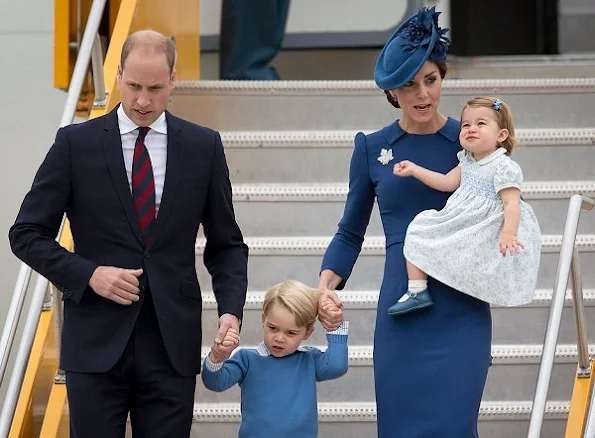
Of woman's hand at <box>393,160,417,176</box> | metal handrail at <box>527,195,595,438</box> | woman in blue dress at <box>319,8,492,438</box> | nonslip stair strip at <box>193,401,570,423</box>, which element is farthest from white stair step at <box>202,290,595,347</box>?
woman's hand at <box>393,160,417,176</box>

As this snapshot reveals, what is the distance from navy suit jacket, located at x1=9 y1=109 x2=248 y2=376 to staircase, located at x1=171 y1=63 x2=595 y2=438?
1.48 m

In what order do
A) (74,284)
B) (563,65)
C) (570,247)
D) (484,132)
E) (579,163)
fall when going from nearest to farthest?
(74,284), (484,132), (570,247), (579,163), (563,65)

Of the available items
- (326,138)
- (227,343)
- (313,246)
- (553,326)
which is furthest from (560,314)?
(326,138)

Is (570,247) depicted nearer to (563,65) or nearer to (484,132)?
(484,132)

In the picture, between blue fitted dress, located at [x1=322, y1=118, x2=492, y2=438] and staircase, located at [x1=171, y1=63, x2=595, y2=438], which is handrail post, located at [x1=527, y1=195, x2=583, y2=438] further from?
staircase, located at [x1=171, y1=63, x2=595, y2=438]

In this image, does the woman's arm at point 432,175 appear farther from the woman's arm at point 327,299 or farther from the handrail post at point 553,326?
the handrail post at point 553,326

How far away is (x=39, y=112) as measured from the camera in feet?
19.8

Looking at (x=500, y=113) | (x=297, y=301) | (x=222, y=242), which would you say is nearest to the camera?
(x=222, y=242)

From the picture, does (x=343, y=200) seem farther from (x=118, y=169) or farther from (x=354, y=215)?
(x=118, y=169)

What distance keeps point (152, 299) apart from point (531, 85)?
3003 mm

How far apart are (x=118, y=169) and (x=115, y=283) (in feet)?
0.88

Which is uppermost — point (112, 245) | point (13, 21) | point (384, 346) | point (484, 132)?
point (13, 21)

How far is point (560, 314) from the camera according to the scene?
326 centimetres

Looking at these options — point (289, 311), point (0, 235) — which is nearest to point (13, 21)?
point (0, 235)
